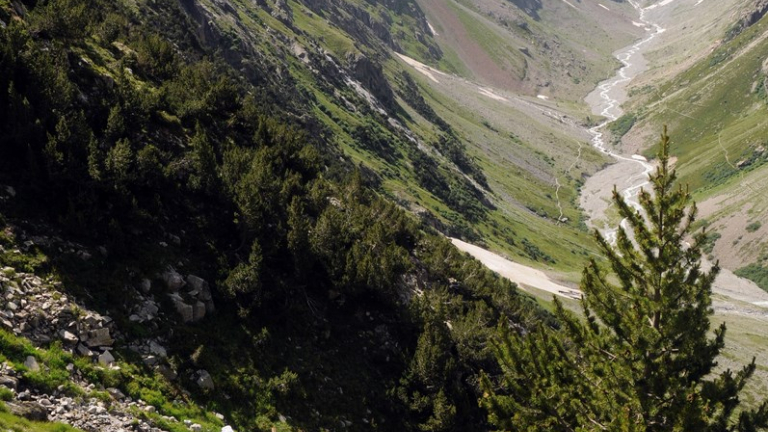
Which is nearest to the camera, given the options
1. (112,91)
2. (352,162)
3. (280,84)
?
(112,91)

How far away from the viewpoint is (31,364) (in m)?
13.3

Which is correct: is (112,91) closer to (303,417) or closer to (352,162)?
(303,417)

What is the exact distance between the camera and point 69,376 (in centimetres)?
1389

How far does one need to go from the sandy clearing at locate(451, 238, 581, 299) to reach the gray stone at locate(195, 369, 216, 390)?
5728 cm

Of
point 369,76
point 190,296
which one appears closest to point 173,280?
point 190,296

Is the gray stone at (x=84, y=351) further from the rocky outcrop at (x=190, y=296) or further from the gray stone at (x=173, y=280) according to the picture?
the gray stone at (x=173, y=280)

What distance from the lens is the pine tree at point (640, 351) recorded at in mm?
14469

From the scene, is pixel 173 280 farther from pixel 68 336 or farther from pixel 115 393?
pixel 115 393

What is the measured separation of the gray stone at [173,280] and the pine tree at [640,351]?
1268 cm

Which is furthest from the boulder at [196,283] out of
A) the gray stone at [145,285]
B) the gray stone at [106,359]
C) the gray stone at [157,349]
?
the gray stone at [106,359]

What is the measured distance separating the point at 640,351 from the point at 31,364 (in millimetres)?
17548

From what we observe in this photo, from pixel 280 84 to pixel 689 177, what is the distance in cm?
14732

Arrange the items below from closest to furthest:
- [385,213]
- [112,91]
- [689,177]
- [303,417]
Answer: [303,417] < [112,91] < [385,213] < [689,177]

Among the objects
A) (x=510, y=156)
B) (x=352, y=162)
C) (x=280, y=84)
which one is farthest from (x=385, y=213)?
(x=510, y=156)
